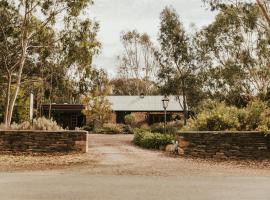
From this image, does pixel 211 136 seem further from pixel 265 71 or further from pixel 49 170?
pixel 265 71

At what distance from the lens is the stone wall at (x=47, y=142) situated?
57.0 feet

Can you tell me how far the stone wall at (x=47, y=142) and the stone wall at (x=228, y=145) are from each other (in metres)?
4.65

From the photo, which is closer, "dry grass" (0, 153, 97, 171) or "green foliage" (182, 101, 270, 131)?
"dry grass" (0, 153, 97, 171)

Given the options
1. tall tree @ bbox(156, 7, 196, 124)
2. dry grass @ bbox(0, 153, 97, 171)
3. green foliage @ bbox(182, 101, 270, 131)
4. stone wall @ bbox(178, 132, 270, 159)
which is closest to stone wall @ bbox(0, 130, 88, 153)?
dry grass @ bbox(0, 153, 97, 171)

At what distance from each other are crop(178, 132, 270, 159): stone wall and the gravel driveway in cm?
151

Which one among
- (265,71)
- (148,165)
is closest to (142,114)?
(265,71)

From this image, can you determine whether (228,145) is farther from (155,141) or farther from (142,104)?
(142,104)

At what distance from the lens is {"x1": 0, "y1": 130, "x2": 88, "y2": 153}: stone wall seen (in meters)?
17.4

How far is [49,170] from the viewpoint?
12.6 m

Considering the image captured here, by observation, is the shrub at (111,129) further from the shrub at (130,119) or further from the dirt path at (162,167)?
the dirt path at (162,167)

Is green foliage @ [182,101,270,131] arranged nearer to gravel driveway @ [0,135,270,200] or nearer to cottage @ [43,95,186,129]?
gravel driveway @ [0,135,270,200]

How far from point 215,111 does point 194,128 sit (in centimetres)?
122

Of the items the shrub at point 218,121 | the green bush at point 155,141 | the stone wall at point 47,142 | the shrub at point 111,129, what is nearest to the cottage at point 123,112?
the shrub at point 111,129

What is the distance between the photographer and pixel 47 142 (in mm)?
17453
